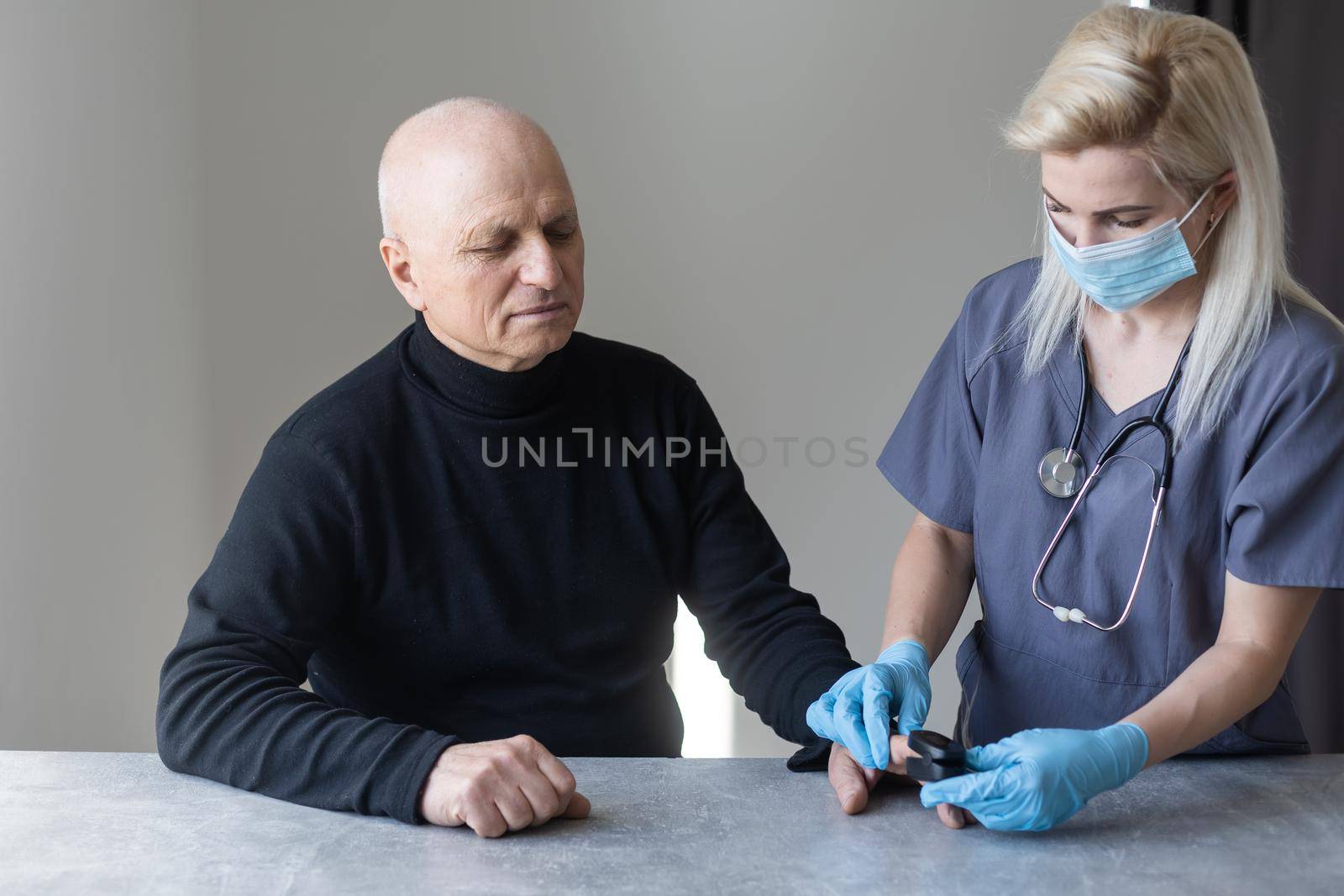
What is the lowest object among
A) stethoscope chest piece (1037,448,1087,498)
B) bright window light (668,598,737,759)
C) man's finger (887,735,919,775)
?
bright window light (668,598,737,759)

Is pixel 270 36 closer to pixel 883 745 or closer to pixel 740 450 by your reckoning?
pixel 740 450

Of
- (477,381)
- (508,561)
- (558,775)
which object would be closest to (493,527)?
(508,561)

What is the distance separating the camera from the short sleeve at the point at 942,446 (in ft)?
5.08

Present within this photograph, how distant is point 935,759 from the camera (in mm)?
1176

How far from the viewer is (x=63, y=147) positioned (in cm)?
216

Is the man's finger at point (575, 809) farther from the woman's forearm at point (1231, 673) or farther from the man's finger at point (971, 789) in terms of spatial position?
the woman's forearm at point (1231, 673)

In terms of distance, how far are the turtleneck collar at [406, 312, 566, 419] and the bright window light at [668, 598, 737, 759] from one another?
1.75 m

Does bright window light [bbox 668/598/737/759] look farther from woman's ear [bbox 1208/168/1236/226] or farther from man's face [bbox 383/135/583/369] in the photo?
woman's ear [bbox 1208/168/1236/226]

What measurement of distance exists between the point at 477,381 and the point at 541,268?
18cm

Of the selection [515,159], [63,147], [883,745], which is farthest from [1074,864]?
[63,147]

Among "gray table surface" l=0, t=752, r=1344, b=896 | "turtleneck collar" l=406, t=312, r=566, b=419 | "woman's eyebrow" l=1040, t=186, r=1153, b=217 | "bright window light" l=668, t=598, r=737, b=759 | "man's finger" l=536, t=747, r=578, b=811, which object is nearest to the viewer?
"gray table surface" l=0, t=752, r=1344, b=896

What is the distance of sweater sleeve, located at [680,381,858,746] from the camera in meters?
1.54

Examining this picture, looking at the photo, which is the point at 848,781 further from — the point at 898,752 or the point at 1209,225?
the point at 1209,225

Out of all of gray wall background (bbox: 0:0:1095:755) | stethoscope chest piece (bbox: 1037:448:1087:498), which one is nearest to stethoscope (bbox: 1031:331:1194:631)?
stethoscope chest piece (bbox: 1037:448:1087:498)
